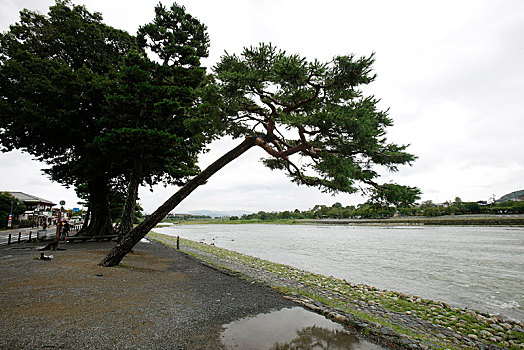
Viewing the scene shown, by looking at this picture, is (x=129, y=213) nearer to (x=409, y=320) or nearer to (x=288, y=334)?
(x=288, y=334)

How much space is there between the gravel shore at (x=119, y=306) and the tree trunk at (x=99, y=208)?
1203cm

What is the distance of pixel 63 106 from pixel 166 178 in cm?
825

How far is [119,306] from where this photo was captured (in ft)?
18.9

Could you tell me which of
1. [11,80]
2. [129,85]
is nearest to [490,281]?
[129,85]

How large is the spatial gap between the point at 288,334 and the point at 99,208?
22116 millimetres

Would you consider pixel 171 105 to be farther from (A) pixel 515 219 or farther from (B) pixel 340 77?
(A) pixel 515 219

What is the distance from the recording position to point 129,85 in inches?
452

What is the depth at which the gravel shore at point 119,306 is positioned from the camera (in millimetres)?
4184

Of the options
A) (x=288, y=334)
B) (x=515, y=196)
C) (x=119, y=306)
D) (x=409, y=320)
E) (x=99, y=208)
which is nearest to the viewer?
(x=288, y=334)

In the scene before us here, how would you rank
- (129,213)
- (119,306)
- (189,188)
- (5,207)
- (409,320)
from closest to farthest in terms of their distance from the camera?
(119,306)
(409,320)
(189,188)
(129,213)
(5,207)

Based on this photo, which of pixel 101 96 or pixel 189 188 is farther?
pixel 101 96

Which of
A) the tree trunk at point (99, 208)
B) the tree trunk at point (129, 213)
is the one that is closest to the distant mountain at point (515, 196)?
the tree trunk at point (129, 213)

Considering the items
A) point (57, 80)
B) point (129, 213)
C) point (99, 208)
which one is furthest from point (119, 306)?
point (99, 208)

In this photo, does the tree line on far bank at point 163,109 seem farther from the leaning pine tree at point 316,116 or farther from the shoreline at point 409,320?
the shoreline at point 409,320
